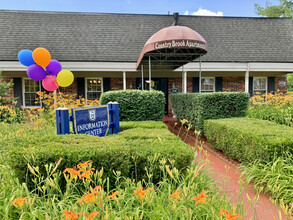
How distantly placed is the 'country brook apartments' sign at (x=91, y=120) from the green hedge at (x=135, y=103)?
1619 mm

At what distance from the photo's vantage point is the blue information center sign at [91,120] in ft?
12.5

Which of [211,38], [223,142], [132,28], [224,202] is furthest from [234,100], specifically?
[132,28]

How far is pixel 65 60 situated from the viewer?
11.4 metres

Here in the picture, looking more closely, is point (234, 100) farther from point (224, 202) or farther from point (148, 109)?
point (224, 202)

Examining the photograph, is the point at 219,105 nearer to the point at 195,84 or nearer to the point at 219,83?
the point at 195,84

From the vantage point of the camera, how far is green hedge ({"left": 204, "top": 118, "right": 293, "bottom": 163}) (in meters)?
3.31

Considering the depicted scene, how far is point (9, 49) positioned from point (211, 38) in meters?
11.4

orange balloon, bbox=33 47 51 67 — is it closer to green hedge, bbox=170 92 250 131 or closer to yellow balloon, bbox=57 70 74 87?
yellow balloon, bbox=57 70 74 87

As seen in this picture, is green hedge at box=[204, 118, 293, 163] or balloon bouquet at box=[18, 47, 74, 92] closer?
green hedge at box=[204, 118, 293, 163]

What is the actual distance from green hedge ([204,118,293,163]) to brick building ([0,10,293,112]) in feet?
21.7

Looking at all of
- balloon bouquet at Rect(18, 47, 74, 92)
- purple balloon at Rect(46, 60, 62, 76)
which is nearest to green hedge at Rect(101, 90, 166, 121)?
balloon bouquet at Rect(18, 47, 74, 92)

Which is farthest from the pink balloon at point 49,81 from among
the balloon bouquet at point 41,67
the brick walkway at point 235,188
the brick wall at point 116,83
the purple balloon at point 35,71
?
the brick walkway at point 235,188

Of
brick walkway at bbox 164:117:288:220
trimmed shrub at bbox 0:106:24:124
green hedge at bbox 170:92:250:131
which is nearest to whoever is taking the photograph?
brick walkway at bbox 164:117:288:220

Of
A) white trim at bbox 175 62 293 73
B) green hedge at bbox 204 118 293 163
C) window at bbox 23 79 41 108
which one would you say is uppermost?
white trim at bbox 175 62 293 73
